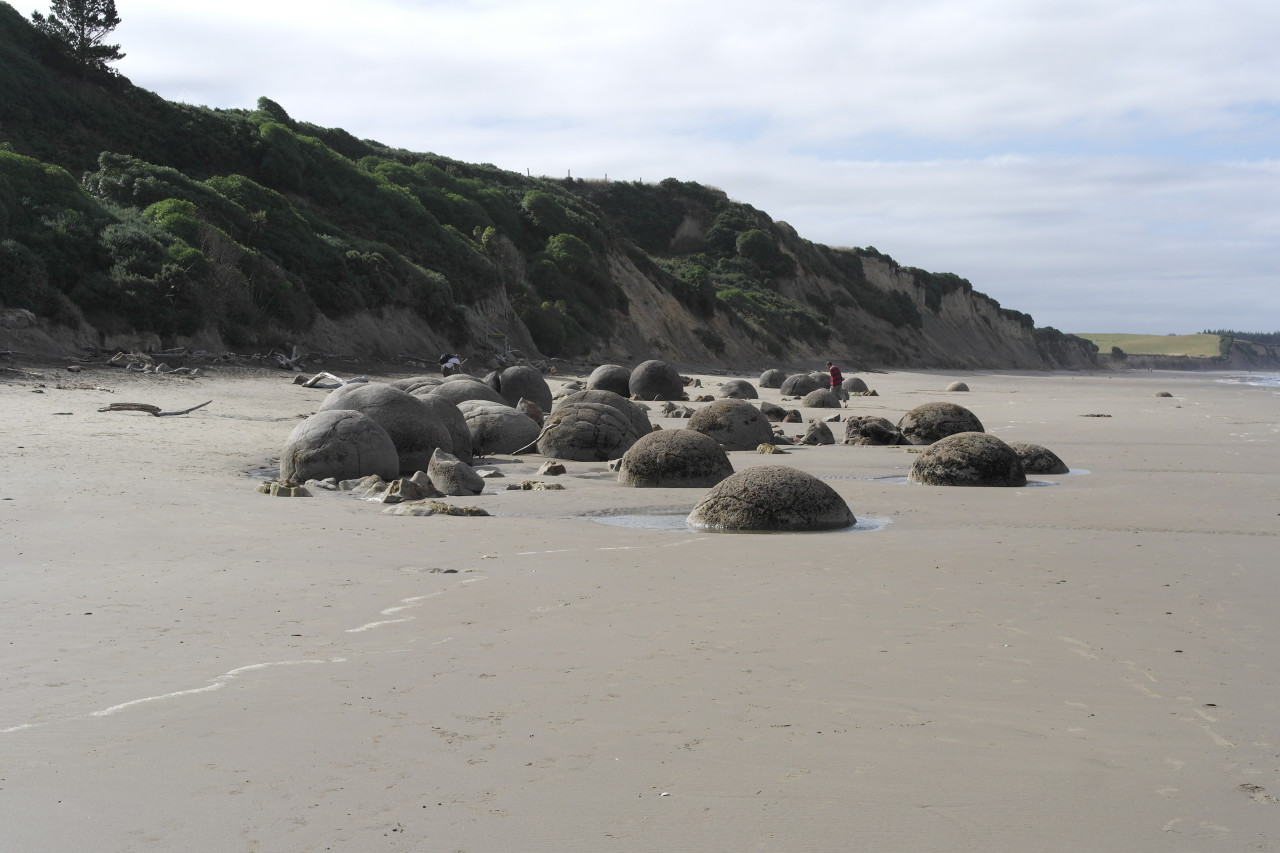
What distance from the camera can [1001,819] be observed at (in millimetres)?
3393

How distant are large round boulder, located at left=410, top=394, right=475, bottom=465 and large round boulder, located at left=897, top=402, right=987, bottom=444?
7125mm

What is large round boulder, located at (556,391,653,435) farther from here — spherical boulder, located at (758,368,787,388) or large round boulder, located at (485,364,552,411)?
Result: spherical boulder, located at (758,368,787,388)

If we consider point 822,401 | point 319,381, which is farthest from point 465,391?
point 822,401

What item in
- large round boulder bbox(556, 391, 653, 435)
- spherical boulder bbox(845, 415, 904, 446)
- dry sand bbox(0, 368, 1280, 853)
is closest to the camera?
dry sand bbox(0, 368, 1280, 853)

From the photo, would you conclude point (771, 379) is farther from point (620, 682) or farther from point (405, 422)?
point (620, 682)

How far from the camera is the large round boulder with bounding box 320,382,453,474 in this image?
41.8 feet

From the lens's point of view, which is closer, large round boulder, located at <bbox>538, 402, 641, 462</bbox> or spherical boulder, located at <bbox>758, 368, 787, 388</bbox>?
large round boulder, located at <bbox>538, 402, 641, 462</bbox>

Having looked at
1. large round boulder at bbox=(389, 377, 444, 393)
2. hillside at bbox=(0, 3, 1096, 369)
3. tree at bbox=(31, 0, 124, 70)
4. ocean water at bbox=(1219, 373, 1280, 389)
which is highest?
tree at bbox=(31, 0, 124, 70)

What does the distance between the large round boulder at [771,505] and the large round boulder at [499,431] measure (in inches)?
252

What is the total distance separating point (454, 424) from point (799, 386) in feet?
65.1

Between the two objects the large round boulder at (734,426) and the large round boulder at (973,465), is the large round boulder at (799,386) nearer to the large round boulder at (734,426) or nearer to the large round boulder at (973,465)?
the large round boulder at (734,426)

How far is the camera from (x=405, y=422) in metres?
12.8

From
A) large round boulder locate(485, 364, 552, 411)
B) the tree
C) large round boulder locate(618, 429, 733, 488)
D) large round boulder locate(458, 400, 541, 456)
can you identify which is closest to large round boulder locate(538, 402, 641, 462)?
large round boulder locate(458, 400, 541, 456)

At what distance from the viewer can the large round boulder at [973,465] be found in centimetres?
1232
